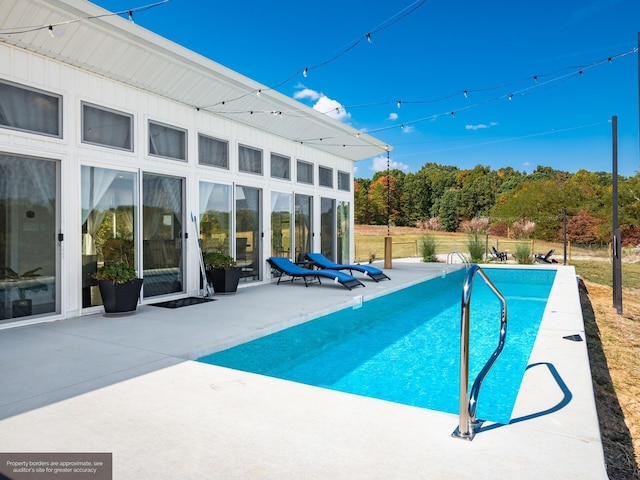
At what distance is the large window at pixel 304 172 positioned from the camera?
396 inches

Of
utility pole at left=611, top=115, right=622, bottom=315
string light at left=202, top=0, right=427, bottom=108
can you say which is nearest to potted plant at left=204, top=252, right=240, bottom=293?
string light at left=202, top=0, right=427, bottom=108

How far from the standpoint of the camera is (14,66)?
482 centimetres

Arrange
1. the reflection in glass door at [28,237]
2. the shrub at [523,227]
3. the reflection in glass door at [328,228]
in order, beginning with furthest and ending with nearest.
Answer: the shrub at [523,227], the reflection in glass door at [328,228], the reflection in glass door at [28,237]

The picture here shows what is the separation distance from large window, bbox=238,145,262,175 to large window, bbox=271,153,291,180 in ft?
1.53

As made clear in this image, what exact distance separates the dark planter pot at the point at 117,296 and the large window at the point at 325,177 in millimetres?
6151

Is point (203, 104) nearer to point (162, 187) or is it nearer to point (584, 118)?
point (162, 187)

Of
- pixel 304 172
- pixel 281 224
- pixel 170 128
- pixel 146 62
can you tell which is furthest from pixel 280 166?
pixel 146 62

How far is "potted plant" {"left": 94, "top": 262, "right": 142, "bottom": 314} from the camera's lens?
5426 millimetres

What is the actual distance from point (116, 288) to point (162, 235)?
4.89 feet

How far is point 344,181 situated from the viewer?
1202 centimetres

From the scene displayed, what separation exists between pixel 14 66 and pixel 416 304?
6206 millimetres

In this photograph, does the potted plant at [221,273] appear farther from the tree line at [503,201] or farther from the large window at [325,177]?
the tree line at [503,201]

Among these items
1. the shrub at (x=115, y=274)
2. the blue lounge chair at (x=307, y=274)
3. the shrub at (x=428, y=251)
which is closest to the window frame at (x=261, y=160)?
the blue lounge chair at (x=307, y=274)

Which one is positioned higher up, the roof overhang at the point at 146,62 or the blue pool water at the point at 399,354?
the roof overhang at the point at 146,62
